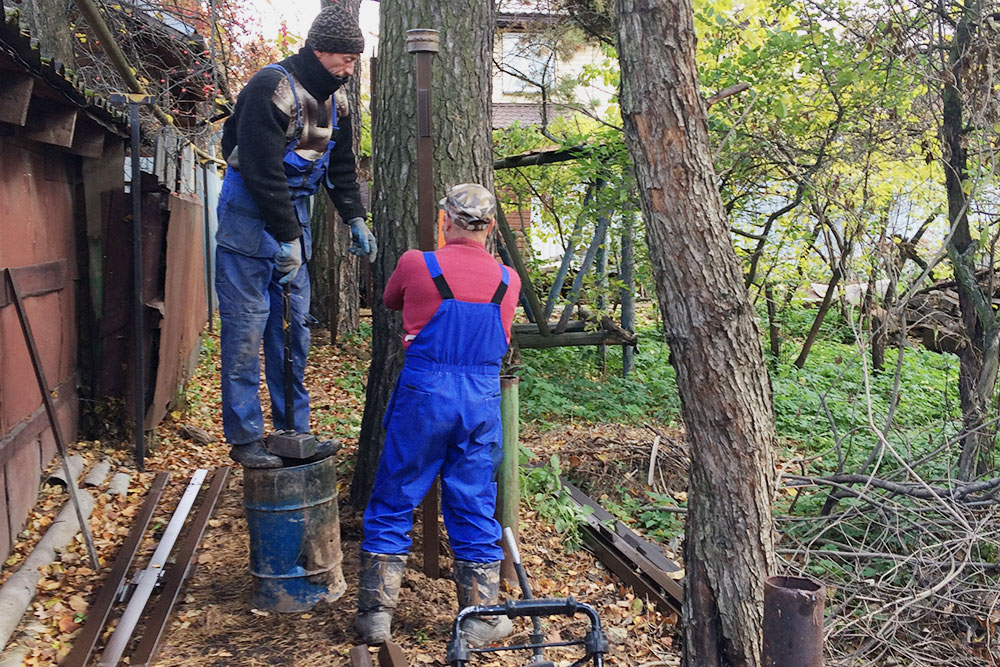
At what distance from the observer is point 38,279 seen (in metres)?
6.11

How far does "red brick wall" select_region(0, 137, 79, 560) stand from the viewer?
533 cm

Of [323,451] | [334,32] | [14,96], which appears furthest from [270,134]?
[323,451]

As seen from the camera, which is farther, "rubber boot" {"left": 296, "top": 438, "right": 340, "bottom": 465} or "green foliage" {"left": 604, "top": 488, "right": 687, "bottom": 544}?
"green foliage" {"left": 604, "top": 488, "right": 687, "bottom": 544}

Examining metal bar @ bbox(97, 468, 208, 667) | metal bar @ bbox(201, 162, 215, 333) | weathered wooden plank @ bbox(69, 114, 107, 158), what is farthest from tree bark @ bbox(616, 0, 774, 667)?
metal bar @ bbox(201, 162, 215, 333)

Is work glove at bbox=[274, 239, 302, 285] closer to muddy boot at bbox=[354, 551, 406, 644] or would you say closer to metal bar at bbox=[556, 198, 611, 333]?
muddy boot at bbox=[354, 551, 406, 644]

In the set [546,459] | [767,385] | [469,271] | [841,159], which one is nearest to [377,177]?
[469,271]

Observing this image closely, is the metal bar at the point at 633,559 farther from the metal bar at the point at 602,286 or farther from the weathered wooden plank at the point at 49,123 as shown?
the metal bar at the point at 602,286

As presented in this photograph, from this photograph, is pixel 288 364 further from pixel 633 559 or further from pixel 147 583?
pixel 633 559

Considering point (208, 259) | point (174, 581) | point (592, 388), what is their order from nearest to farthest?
point (174, 581)
point (592, 388)
point (208, 259)

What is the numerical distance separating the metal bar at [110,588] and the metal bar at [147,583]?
0.28 ft

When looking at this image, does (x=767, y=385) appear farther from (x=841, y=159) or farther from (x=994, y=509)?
(x=841, y=159)

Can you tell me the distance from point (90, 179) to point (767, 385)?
5.90 metres

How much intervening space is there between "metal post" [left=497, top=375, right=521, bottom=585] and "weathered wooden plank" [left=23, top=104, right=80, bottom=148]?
339cm

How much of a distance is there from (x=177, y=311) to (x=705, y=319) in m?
5.74
